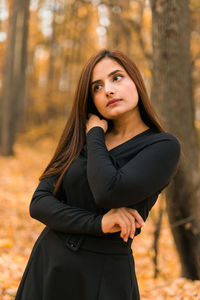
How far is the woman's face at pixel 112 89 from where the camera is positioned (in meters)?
2.10

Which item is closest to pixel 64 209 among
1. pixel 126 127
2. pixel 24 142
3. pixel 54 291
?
pixel 54 291

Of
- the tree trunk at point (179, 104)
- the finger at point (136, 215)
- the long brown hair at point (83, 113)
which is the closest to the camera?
the finger at point (136, 215)

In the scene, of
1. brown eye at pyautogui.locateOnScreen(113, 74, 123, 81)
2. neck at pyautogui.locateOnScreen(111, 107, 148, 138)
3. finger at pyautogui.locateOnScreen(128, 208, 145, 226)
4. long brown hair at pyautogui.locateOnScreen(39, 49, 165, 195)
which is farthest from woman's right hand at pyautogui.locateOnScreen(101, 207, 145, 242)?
brown eye at pyautogui.locateOnScreen(113, 74, 123, 81)

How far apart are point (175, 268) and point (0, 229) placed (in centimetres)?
311

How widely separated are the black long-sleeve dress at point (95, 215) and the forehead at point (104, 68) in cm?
34

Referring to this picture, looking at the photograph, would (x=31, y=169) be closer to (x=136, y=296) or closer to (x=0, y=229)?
(x=0, y=229)

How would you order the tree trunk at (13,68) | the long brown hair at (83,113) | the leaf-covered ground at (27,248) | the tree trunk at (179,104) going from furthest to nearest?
the tree trunk at (13,68) < the leaf-covered ground at (27,248) < the tree trunk at (179,104) < the long brown hair at (83,113)

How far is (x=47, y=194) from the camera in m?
2.17

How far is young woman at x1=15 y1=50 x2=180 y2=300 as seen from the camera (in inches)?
72.0

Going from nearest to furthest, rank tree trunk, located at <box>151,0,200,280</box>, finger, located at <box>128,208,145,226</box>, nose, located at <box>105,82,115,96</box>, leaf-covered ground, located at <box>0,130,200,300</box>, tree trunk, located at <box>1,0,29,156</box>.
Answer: finger, located at <box>128,208,145,226</box> → nose, located at <box>105,82,115,96</box> → tree trunk, located at <box>151,0,200,280</box> → leaf-covered ground, located at <box>0,130,200,300</box> → tree trunk, located at <box>1,0,29,156</box>

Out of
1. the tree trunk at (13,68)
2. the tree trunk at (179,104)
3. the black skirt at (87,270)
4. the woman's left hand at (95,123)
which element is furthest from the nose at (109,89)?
the tree trunk at (13,68)

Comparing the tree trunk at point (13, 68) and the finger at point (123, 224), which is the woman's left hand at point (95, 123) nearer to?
the finger at point (123, 224)

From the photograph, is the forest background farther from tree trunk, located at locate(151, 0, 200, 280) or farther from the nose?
the nose

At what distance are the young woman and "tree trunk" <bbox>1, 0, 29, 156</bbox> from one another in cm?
1151
